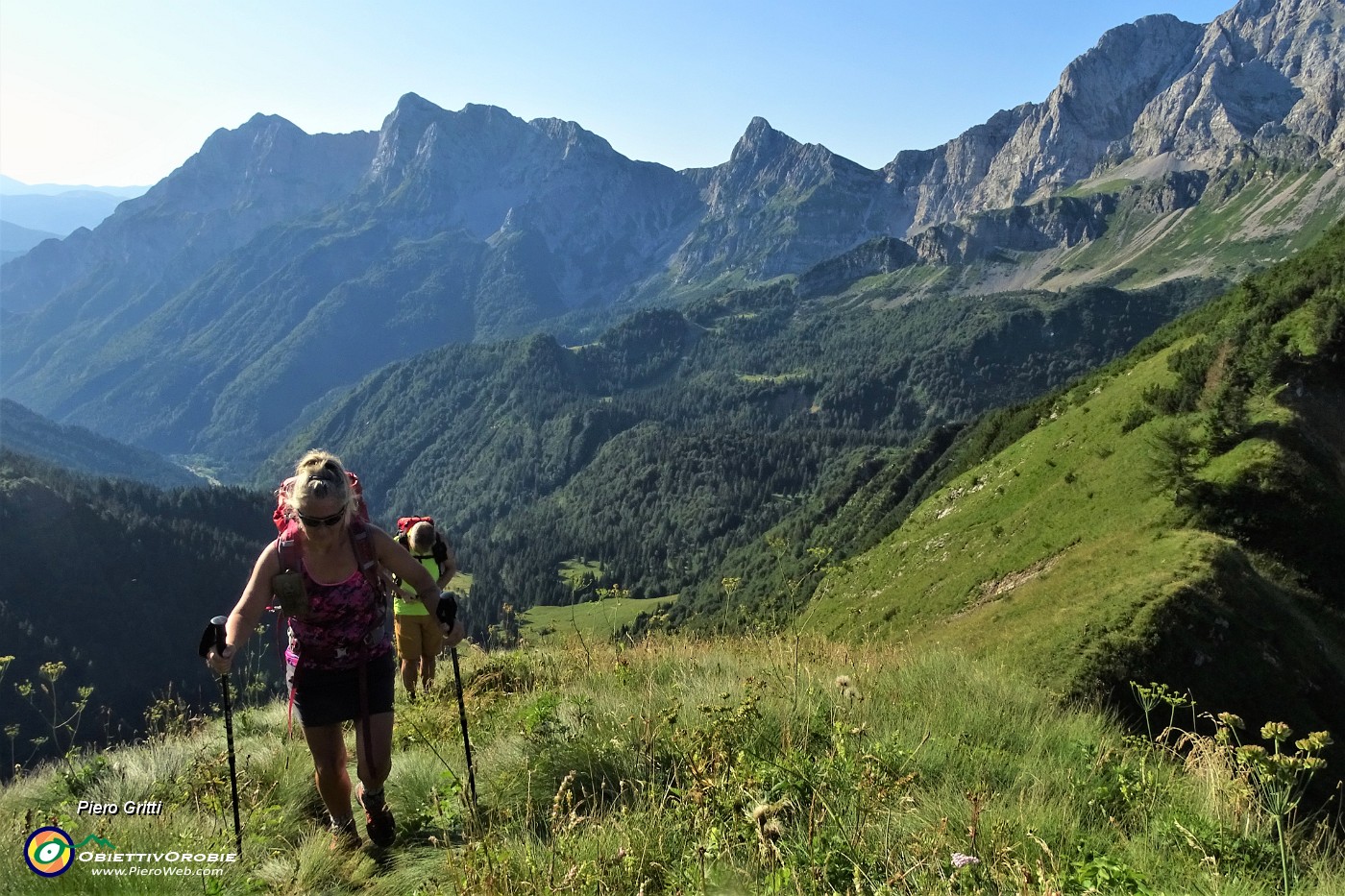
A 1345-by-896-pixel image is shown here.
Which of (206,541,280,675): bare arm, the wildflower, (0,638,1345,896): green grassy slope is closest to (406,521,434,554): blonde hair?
(0,638,1345,896): green grassy slope

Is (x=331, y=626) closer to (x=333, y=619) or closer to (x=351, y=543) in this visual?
(x=333, y=619)

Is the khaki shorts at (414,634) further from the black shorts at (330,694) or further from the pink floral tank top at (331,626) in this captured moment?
the pink floral tank top at (331,626)

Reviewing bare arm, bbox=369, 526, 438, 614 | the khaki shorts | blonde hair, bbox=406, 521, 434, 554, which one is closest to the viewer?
bare arm, bbox=369, 526, 438, 614

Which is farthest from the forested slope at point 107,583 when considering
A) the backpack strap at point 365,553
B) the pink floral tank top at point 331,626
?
the backpack strap at point 365,553

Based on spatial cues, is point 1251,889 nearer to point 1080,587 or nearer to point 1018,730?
point 1018,730

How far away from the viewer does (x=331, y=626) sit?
521 centimetres

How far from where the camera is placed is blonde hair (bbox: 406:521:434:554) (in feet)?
30.6

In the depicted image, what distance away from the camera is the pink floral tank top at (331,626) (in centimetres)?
517

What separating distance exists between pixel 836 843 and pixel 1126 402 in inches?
1531

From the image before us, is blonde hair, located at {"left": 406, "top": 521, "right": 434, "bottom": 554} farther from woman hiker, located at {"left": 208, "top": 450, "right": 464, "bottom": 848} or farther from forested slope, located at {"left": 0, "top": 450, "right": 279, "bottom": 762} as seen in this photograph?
forested slope, located at {"left": 0, "top": 450, "right": 279, "bottom": 762}

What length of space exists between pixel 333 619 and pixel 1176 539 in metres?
19.1

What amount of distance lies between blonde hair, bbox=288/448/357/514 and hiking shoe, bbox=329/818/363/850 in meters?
2.20

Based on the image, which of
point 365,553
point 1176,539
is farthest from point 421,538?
point 1176,539

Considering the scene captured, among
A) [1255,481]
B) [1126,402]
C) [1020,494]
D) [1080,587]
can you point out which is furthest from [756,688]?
[1126,402]
